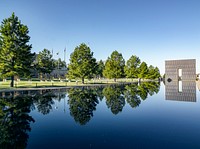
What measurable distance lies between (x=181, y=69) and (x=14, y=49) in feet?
383

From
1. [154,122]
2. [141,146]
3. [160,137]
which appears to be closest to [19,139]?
[141,146]

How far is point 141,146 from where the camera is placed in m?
8.08

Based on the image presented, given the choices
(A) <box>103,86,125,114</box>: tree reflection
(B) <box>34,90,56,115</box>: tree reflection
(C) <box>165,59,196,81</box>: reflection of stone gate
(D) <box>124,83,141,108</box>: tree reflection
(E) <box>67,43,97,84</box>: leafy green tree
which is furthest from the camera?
(C) <box>165,59,196,81</box>: reflection of stone gate

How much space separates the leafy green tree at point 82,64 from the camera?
5506 cm

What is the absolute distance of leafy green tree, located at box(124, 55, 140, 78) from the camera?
91375mm

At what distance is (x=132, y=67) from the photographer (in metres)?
94.0

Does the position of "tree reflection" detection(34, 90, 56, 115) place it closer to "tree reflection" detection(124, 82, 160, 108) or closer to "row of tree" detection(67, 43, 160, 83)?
"tree reflection" detection(124, 82, 160, 108)

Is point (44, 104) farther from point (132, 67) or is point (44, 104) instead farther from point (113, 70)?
point (132, 67)

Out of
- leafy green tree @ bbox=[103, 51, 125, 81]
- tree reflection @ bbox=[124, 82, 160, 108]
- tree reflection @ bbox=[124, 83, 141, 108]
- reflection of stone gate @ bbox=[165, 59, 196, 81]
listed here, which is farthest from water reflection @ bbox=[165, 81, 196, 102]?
reflection of stone gate @ bbox=[165, 59, 196, 81]

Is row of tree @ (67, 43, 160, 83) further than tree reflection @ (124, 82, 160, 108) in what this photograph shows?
Yes

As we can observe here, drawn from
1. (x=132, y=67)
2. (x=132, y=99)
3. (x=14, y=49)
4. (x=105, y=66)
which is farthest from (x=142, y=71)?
(x=132, y=99)

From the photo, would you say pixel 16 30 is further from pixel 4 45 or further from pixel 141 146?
pixel 141 146

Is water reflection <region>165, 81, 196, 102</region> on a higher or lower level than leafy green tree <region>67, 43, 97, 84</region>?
lower

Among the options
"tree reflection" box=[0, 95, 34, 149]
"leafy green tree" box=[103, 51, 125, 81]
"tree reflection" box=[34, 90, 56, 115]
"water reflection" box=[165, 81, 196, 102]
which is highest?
"leafy green tree" box=[103, 51, 125, 81]
